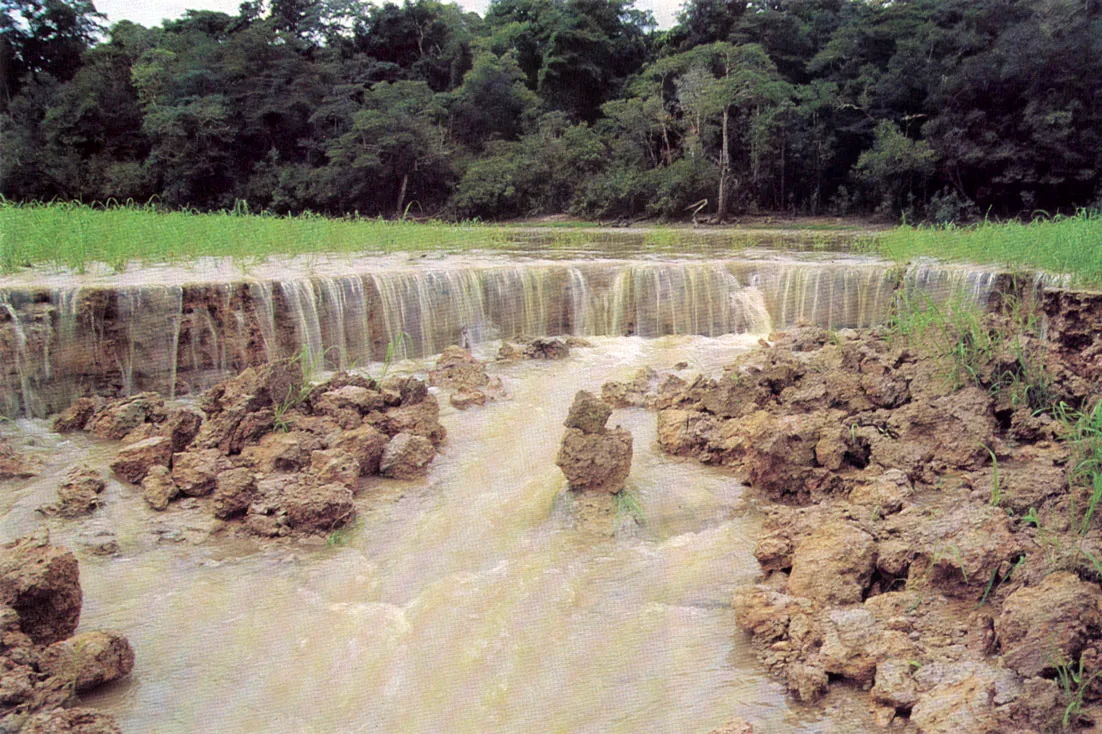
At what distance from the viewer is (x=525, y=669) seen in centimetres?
331

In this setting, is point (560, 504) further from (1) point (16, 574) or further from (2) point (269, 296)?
(2) point (269, 296)

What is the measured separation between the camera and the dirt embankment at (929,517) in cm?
275

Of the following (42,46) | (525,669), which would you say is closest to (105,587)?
(525,669)

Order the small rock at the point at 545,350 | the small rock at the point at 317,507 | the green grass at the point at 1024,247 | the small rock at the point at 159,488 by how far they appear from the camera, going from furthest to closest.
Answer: the small rock at the point at 545,350, the green grass at the point at 1024,247, the small rock at the point at 159,488, the small rock at the point at 317,507

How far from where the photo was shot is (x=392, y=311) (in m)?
8.74

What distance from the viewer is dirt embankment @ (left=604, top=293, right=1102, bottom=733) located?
2.75 m

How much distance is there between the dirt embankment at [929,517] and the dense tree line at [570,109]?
17111mm

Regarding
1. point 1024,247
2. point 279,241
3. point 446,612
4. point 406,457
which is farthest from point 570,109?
point 446,612

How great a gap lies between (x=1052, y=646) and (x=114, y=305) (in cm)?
689

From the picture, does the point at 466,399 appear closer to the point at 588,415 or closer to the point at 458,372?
the point at 458,372

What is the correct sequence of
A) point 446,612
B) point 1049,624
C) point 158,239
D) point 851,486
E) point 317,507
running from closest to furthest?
point 1049,624
point 446,612
point 317,507
point 851,486
point 158,239

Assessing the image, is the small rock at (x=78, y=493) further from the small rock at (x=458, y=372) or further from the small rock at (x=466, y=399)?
the small rock at (x=458, y=372)

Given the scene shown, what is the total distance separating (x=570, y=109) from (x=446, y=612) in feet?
104

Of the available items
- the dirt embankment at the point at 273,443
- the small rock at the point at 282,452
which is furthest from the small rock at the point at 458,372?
the small rock at the point at 282,452
